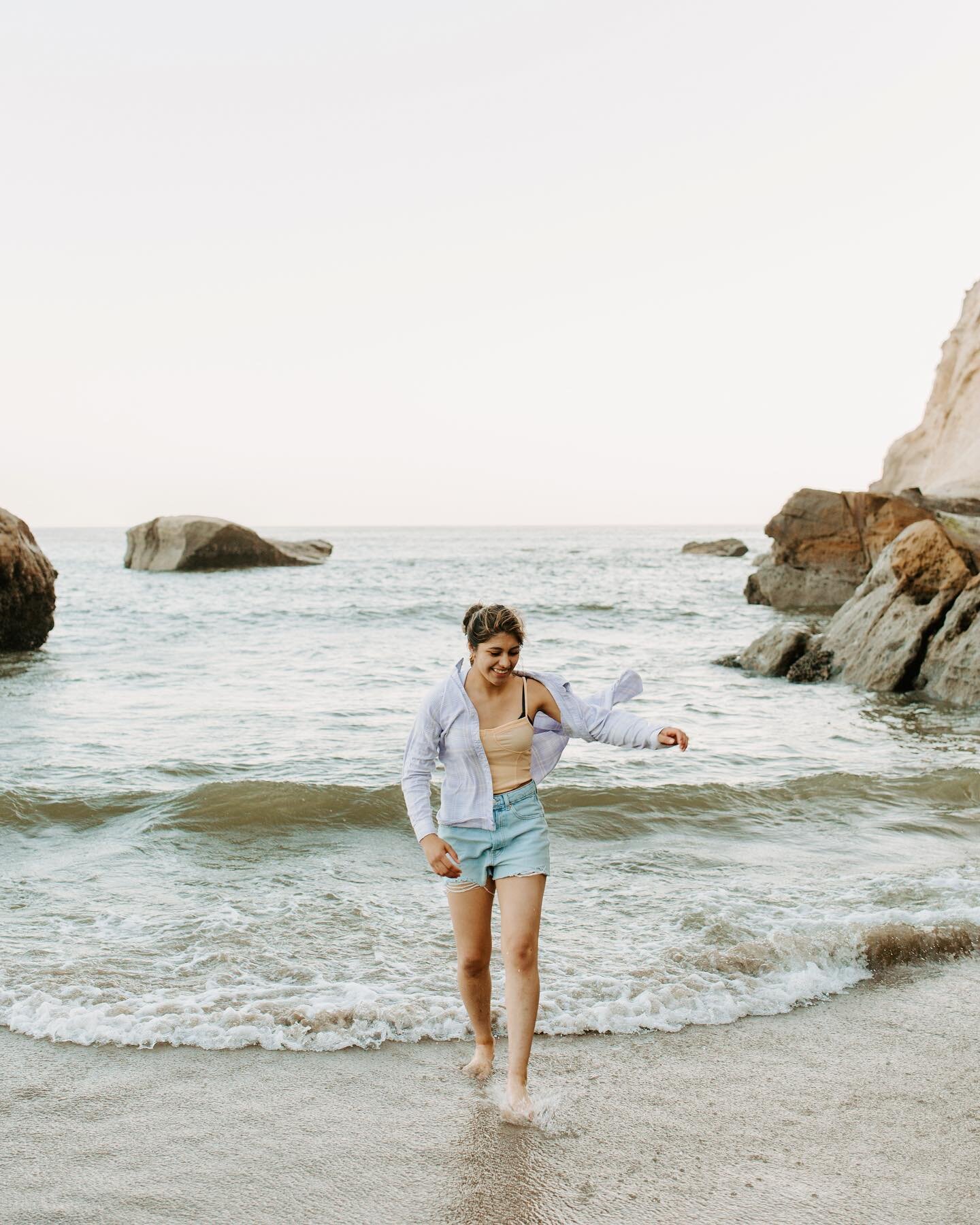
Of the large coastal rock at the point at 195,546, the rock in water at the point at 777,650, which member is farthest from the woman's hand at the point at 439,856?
the large coastal rock at the point at 195,546

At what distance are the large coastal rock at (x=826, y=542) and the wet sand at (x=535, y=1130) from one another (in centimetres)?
1924

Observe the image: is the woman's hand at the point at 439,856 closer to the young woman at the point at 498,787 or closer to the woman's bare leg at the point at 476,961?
the young woman at the point at 498,787

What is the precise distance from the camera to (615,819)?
758 cm

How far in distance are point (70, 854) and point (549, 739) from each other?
4285mm

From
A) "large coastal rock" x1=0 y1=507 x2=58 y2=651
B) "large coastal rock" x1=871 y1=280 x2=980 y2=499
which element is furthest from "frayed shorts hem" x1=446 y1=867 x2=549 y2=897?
"large coastal rock" x1=871 y1=280 x2=980 y2=499

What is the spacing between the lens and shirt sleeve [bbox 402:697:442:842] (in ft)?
12.1

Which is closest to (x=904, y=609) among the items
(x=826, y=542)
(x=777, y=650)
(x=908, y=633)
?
(x=908, y=633)

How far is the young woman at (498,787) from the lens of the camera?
11.6 feet

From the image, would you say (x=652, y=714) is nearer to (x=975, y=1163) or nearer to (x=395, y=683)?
(x=395, y=683)

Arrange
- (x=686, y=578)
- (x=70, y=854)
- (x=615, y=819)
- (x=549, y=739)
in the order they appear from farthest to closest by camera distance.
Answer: (x=686, y=578) < (x=615, y=819) < (x=70, y=854) < (x=549, y=739)

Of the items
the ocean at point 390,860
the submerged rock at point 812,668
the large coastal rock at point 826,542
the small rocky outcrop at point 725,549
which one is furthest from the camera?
the small rocky outcrop at point 725,549

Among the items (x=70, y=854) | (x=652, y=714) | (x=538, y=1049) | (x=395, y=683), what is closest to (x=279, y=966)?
(x=538, y=1049)

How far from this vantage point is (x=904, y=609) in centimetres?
1339

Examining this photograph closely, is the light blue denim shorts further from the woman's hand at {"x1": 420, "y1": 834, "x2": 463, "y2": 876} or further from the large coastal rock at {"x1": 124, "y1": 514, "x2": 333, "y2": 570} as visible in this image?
the large coastal rock at {"x1": 124, "y1": 514, "x2": 333, "y2": 570}
